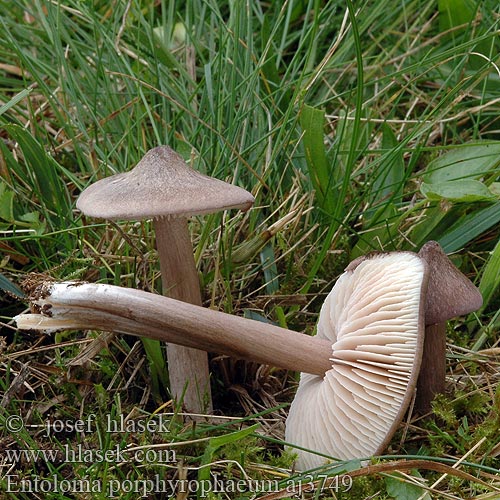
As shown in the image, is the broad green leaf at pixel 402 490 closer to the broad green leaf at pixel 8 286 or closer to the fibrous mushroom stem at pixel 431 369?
the fibrous mushroom stem at pixel 431 369

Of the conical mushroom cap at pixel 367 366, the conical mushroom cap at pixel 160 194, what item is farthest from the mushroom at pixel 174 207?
the conical mushroom cap at pixel 367 366

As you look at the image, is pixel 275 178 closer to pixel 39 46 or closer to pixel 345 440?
pixel 345 440

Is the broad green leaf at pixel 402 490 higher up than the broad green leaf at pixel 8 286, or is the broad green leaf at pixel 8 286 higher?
the broad green leaf at pixel 8 286

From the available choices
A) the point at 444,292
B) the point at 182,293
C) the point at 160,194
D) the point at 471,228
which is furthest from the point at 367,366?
the point at 471,228

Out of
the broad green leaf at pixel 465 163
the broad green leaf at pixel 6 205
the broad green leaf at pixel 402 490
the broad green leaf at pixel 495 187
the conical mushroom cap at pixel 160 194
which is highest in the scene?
the conical mushroom cap at pixel 160 194

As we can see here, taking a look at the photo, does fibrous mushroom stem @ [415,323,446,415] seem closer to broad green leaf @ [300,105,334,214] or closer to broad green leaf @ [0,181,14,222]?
broad green leaf @ [300,105,334,214]

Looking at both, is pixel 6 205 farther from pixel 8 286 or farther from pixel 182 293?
pixel 182 293
